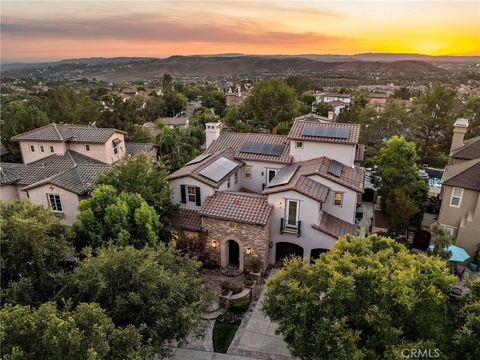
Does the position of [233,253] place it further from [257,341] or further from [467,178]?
[467,178]

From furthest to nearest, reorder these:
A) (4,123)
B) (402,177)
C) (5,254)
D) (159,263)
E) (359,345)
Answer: (4,123)
(402,177)
(159,263)
(5,254)
(359,345)

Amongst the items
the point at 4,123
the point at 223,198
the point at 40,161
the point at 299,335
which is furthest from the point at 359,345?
the point at 4,123

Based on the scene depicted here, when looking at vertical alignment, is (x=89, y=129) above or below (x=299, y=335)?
above

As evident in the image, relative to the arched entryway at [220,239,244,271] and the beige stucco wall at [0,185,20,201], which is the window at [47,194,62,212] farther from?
the arched entryway at [220,239,244,271]

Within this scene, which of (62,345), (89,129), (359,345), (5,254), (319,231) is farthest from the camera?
(89,129)

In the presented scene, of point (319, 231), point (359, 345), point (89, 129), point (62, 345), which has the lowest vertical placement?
point (319, 231)

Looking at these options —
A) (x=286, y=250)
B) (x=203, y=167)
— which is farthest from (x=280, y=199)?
(x=203, y=167)

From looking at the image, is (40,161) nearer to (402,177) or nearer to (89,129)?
(89,129)
